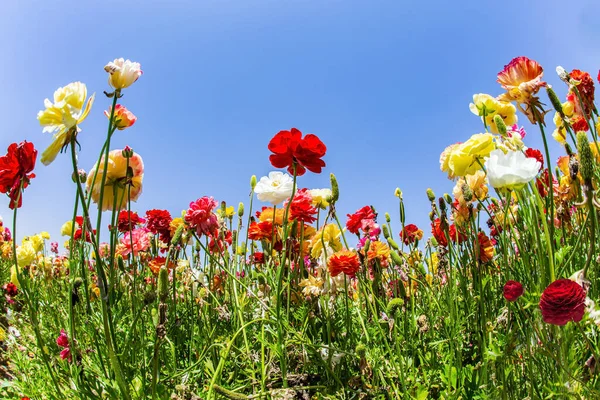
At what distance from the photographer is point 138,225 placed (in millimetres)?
3543

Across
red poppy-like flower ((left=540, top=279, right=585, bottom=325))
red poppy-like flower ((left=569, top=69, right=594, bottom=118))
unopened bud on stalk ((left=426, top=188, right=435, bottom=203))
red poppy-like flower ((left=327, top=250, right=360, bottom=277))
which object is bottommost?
red poppy-like flower ((left=540, top=279, right=585, bottom=325))

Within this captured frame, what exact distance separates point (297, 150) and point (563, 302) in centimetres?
97

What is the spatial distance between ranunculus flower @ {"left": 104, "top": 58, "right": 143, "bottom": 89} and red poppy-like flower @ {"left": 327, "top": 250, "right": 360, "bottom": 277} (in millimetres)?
1108

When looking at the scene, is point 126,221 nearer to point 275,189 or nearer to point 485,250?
point 275,189

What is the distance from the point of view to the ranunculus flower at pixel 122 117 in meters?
1.42

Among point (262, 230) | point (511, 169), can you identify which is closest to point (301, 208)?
point (262, 230)

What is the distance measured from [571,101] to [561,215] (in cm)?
57

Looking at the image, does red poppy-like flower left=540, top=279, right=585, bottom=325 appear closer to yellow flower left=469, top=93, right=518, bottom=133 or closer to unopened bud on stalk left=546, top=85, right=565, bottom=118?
unopened bud on stalk left=546, top=85, right=565, bottom=118

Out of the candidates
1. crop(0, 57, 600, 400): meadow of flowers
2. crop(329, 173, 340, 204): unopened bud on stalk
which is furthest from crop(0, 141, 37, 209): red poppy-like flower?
crop(329, 173, 340, 204): unopened bud on stalk

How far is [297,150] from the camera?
167 centimetres

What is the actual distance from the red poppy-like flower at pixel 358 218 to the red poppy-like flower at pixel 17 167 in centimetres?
155

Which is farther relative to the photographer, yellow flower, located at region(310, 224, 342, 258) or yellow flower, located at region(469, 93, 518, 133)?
yellow flower, located at region(310, 224, 342, 258)

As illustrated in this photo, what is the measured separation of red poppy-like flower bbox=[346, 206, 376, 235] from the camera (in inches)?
99.9

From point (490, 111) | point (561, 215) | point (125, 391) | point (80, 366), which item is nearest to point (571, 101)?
point (561, 215)
